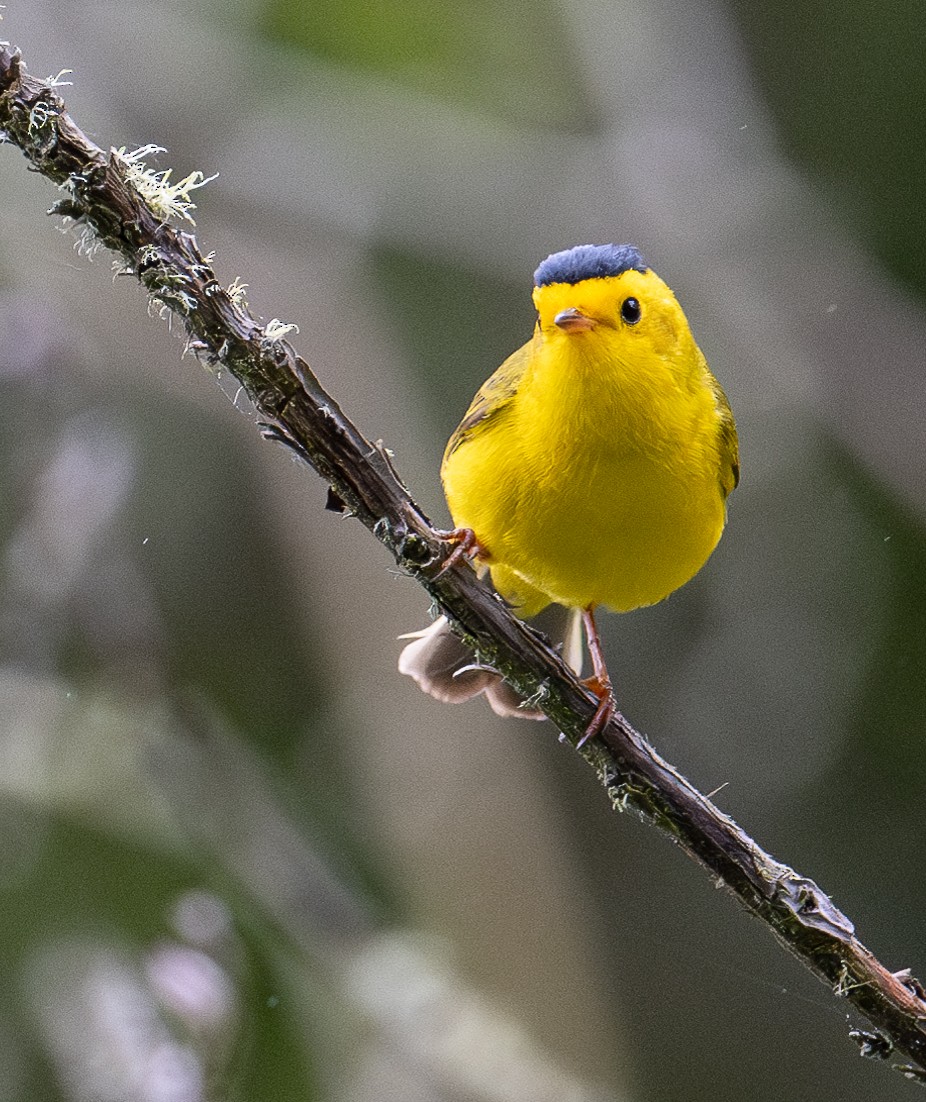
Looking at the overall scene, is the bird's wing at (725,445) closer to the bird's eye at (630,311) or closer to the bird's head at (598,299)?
the bird's head at (598,299)

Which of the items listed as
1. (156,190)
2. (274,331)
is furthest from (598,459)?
(156,190)

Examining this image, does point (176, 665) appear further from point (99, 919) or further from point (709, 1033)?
point (709, 1033)

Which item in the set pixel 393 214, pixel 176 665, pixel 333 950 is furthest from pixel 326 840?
pixel 393 214

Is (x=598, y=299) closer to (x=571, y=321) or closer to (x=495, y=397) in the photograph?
(x=571, y=321)

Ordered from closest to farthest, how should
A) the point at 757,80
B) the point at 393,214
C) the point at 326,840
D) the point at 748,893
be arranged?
the point at 748,893 → the point at 326,840 → the point at 393,214 → the point at 757,80

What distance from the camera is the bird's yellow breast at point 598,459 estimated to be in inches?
124

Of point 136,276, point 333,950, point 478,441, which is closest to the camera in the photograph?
point 136,276

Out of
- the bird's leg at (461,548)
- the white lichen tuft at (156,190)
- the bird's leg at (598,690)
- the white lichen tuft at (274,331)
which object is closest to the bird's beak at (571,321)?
the bird's leg at (461,548)

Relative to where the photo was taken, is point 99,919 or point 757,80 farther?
point 757,80

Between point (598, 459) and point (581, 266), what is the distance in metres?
0.48

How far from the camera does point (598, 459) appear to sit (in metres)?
3.13

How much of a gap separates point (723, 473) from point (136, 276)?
1933mm

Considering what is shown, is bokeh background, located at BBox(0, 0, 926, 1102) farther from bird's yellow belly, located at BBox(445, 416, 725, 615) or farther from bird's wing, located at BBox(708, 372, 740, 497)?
bird's wing, located at BBox(708, 372, 740, 497)

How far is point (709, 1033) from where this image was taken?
6.78 meters
